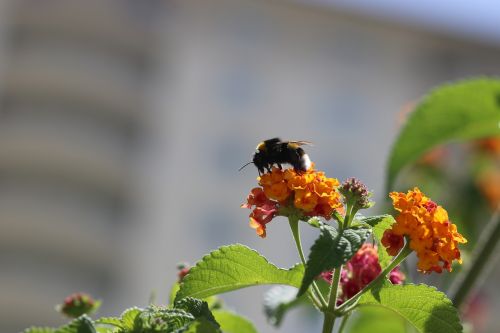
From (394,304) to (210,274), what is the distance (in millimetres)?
273

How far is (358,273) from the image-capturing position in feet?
5.01

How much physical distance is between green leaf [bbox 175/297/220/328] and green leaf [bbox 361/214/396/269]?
29 centimetres

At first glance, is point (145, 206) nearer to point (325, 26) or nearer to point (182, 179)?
point (182, 179)

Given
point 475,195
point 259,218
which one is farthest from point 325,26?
point 259,218

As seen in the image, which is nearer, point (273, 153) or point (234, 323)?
point (234, 323)

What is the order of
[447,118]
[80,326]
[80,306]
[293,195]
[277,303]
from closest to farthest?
1. [80,326]
2. [293,195]
3. [80,306]
4. [277,303]
5. [447,118]

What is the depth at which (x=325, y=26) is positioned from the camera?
3450 cm

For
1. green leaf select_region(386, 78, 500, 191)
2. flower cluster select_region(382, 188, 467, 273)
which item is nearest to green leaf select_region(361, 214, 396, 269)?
flower cluster select_region(382, 188, 467, 273)

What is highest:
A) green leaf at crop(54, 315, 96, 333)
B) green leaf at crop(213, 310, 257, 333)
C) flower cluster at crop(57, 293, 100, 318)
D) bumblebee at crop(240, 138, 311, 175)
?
bumblebee at crop(240, 138, 311, 175)

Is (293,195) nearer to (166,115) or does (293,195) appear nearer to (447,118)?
(447,118)

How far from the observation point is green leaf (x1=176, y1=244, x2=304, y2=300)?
1.33 meters

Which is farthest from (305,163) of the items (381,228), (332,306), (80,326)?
(80,326)

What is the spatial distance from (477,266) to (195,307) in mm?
829

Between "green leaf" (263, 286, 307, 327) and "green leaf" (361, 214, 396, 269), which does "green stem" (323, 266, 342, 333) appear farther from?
"green leaf" (263, 286, 307, 327)
